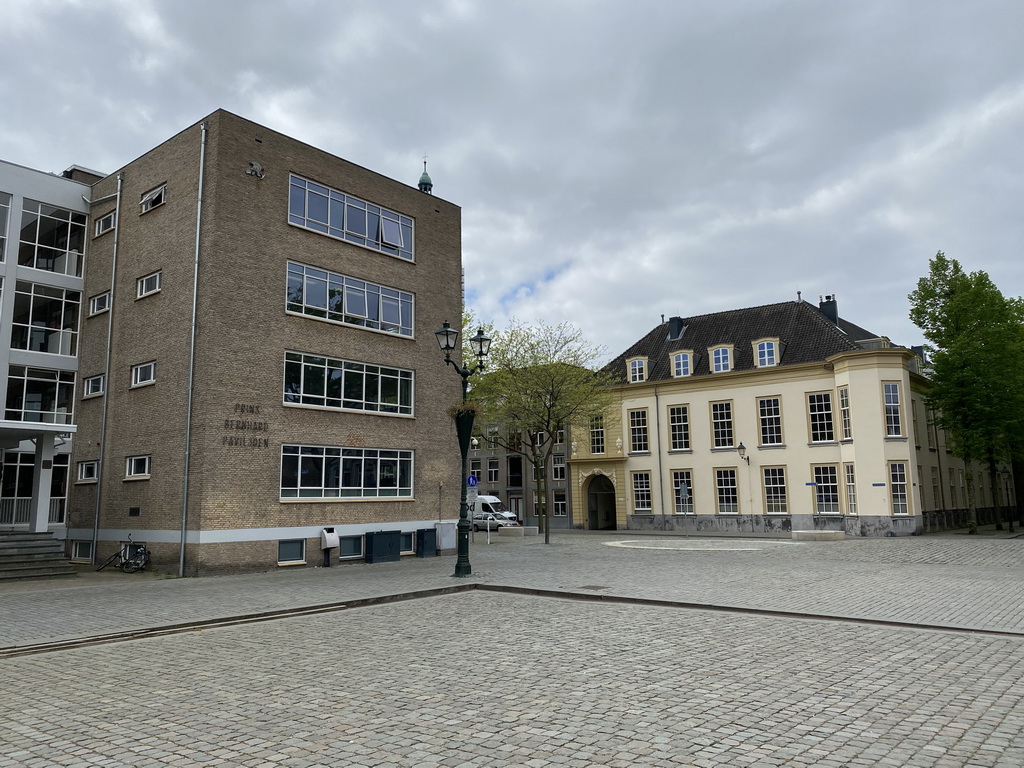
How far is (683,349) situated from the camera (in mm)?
49156

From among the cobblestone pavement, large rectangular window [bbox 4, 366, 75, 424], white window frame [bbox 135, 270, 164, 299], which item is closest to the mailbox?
the cobblestone pavement

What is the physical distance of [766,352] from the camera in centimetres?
4472

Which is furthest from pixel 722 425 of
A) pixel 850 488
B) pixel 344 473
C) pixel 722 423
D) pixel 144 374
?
pixel 144 374

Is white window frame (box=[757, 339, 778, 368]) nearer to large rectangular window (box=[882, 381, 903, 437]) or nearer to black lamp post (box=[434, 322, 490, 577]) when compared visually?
large rectangular window (box=[882, 381, 903, 437])

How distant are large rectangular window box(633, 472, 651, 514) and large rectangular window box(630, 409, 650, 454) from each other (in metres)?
1.54

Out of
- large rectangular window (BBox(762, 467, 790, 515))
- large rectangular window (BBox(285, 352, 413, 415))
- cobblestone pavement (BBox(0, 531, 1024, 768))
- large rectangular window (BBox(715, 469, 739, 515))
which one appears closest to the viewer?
cobblestone pavement (BBox(0, 531, 1024, 768))

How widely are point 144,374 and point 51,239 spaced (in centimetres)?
833

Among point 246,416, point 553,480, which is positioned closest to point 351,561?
point 246,416

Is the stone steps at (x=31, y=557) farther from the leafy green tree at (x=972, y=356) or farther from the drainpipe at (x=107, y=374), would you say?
the leafy green tree at (x=972, y=356)

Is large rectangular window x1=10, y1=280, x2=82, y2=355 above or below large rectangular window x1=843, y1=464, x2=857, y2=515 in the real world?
above

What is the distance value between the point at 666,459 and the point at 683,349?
718 cm

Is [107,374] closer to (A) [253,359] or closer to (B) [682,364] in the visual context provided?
(A) [253,359]

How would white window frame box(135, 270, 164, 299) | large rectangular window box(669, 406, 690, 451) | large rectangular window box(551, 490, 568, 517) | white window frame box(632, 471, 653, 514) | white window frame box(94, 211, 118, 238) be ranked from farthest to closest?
large rectangular window box(551, 490, 568, 517) < white window frame box(632, 471, 653, 514) < large rectangular window box(669, 406, 690, 451) < white window frame box(94, 211, 118, 238) < white window frame box(135, 270, 164, 299)

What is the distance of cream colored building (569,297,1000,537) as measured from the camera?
3875 centimetres
